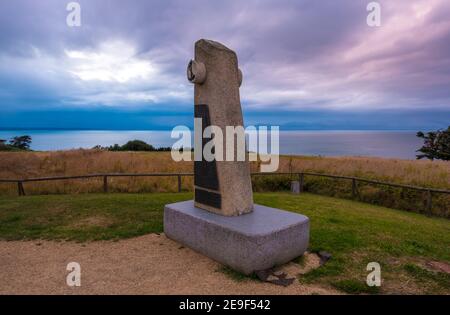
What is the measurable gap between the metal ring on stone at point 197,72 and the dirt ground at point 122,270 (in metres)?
2.84

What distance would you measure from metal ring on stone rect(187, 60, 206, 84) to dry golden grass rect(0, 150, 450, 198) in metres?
7.20

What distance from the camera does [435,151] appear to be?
23688 mm

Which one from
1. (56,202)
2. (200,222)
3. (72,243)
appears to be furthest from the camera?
(56,202)

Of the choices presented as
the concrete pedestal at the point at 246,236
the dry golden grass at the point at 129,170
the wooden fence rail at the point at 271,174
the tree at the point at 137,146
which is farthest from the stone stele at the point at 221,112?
the tree at the point at 137,146

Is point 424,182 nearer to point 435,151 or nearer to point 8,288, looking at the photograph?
point 8,288

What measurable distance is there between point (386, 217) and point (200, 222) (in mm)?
5557

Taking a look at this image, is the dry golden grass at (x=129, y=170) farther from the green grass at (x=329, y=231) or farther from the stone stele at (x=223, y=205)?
the stone stele at (x=223, y=205)

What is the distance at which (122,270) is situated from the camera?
4082 mm

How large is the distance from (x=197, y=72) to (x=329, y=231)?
4.03 meters

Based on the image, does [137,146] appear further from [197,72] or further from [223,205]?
[223,205]

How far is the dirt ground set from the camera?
3564mm

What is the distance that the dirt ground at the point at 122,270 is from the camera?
11.7 feet

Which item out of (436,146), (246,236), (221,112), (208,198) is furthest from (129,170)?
(436,146)
